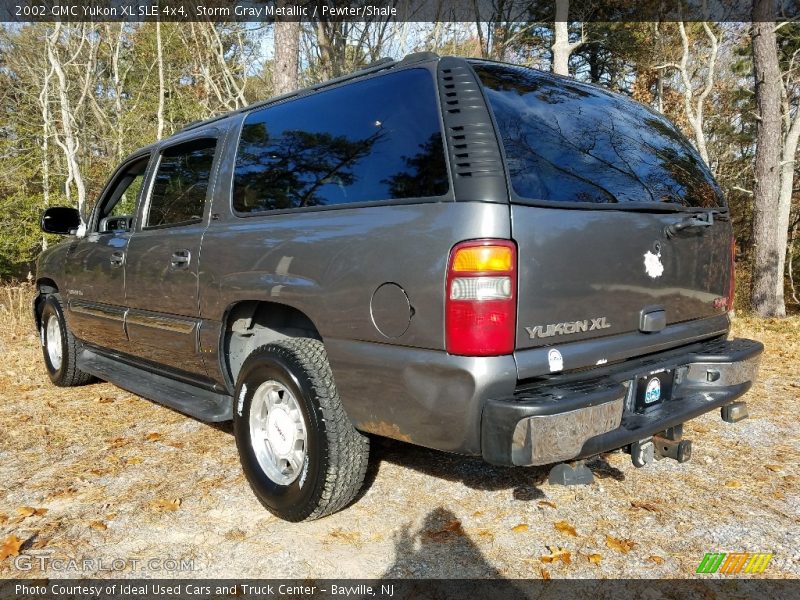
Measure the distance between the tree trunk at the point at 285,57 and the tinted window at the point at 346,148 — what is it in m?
6.69

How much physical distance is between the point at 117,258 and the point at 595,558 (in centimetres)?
356

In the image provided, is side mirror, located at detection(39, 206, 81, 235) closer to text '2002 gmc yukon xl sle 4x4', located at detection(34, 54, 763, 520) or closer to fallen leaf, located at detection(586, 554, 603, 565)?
text '2002 gmc yukon xl sle 4x4', located at detection(34, 54, 763, 520)

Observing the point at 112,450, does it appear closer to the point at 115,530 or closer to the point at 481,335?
the point at 115,530

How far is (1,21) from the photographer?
16.1 m

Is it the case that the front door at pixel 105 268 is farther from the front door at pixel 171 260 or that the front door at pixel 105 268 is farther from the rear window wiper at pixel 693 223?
the rear window wiper at pixel 693 223

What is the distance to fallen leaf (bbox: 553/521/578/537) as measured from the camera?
9.18ft

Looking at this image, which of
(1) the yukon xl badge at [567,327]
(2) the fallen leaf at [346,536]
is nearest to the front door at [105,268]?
(2) the fallen leaf at [346,536]

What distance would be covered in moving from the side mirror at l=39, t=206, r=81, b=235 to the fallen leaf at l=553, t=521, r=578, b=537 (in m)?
4.28

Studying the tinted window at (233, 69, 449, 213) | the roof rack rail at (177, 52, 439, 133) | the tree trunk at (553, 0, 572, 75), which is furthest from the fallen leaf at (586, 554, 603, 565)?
the tree trunk at (553, 0, 572, 75)

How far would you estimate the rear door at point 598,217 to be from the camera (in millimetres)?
2268

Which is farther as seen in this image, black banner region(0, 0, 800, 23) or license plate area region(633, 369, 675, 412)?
black banner region(0, 0, 800, 23)

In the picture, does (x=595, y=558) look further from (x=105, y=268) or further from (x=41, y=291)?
(x=41, y=291)

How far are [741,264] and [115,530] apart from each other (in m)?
18.8

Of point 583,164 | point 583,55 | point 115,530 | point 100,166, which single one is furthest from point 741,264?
point 100,166
